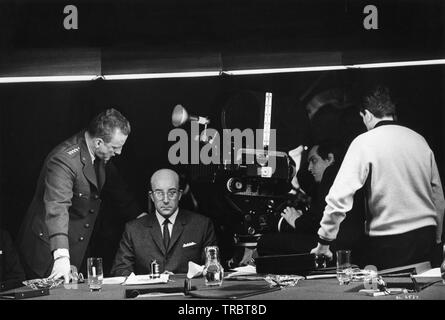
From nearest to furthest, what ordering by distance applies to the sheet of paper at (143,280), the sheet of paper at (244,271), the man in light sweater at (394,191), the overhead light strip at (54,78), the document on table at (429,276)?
1. the document on table at (429,276)
2. the sheet of paper at (143,280)
3. the sheet of paper at (244,271)
4. the man in light sweater at (394,191)
5. the overhead light strip at (54,78)

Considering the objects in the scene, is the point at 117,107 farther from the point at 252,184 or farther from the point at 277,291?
the point at 277,291

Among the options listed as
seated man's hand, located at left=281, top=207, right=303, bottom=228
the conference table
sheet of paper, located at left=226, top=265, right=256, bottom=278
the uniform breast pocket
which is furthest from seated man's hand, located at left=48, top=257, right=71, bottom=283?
seated man's hand, located at left=281, top=207, right=303, bottom=228

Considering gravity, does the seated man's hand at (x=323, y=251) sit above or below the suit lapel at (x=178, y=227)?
below

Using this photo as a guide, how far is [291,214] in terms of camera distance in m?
4.96

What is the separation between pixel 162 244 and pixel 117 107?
1.05 m

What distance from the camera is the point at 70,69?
5.02 metres

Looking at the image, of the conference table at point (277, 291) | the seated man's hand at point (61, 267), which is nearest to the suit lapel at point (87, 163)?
the seated man's hand at point (61, 267)

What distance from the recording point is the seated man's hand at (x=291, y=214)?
16.2 ft

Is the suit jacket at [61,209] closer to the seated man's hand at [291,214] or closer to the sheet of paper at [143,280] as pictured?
Result: the sheet of paper at [143,280]

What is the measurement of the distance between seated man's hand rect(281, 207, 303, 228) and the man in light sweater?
28 cm

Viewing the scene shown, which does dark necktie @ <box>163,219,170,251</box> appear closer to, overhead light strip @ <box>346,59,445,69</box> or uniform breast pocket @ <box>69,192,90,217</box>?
uniform breast pocket @ <box>69,192,90,217</box>

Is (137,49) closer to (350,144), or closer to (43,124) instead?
(43,124)

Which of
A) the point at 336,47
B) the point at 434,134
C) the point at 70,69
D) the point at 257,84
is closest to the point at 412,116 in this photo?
the point at 434,134

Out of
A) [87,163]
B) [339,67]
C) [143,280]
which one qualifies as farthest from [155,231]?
[339,67]
